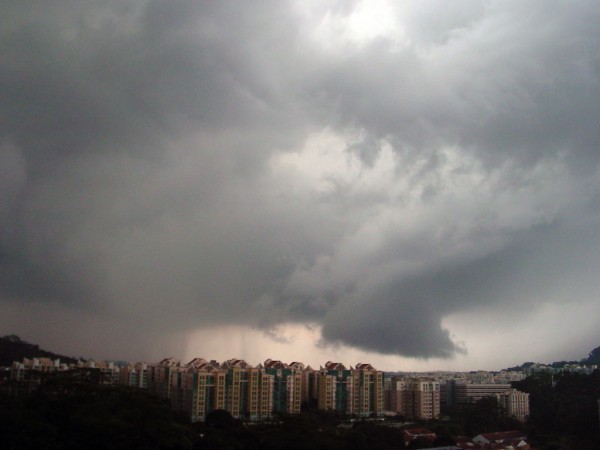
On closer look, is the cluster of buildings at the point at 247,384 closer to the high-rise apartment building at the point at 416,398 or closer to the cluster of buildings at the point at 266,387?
the cluster of buildings at the point at 266,387

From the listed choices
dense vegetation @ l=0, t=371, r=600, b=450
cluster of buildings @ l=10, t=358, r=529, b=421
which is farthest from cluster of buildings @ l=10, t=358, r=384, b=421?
dense vegetation @ l=0, t=371, r=600, b=450

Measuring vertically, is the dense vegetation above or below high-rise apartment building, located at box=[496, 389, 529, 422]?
above

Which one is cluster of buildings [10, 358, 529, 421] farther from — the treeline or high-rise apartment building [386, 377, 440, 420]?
the treeline

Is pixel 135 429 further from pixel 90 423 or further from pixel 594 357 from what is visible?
pixel 594 357

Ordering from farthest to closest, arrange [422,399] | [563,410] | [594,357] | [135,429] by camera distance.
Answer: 1. [594,357]
2. [422,399]
3. [563,410]
4. [135,429]

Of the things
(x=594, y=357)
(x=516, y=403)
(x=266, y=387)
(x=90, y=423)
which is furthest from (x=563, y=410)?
(x=594, y=357)

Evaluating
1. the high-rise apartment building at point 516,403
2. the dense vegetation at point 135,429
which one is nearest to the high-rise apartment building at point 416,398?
the high-rise apartment building at point 516,403
